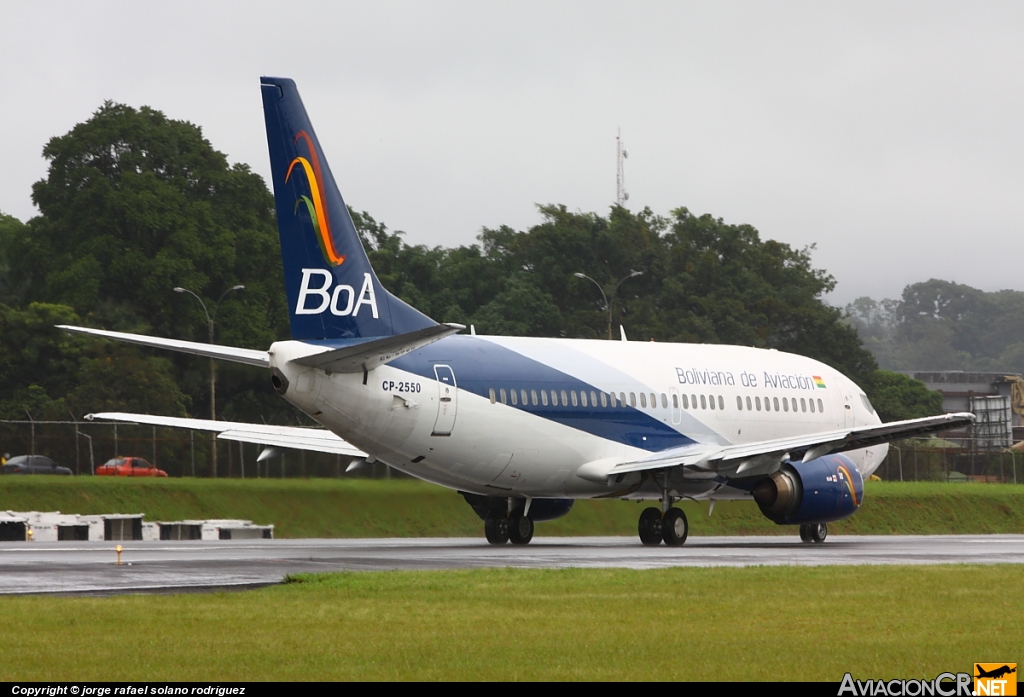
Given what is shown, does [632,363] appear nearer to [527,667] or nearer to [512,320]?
[527,667]

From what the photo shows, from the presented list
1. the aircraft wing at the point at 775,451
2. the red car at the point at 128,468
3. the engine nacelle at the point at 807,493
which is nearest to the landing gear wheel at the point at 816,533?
the engine nacelle at the point at 807,493

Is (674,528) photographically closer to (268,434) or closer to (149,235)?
(268,434)

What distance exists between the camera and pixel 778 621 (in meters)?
13.6

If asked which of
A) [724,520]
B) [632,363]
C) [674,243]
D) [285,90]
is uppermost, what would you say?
[674,243]

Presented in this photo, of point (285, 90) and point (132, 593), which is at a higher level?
point (285, 90)

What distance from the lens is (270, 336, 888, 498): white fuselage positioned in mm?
25062

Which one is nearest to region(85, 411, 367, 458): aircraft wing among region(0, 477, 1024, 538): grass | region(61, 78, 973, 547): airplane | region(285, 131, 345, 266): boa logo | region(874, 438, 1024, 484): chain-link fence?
region(61, 78, 973, 547): airplane

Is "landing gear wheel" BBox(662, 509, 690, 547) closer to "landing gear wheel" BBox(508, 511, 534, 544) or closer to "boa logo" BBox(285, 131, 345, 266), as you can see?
"landing gear wheel" BBox(508, 511, 534, 544)

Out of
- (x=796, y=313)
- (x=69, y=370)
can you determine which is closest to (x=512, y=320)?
(x=796, y=313)

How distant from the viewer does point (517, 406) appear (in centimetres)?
2747

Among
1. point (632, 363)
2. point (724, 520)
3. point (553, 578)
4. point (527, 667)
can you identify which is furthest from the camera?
point (724, 520)

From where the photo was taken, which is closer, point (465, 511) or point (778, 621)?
point (778, 621)

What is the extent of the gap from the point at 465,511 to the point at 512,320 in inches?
1833

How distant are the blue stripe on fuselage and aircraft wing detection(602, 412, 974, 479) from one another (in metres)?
0.70
